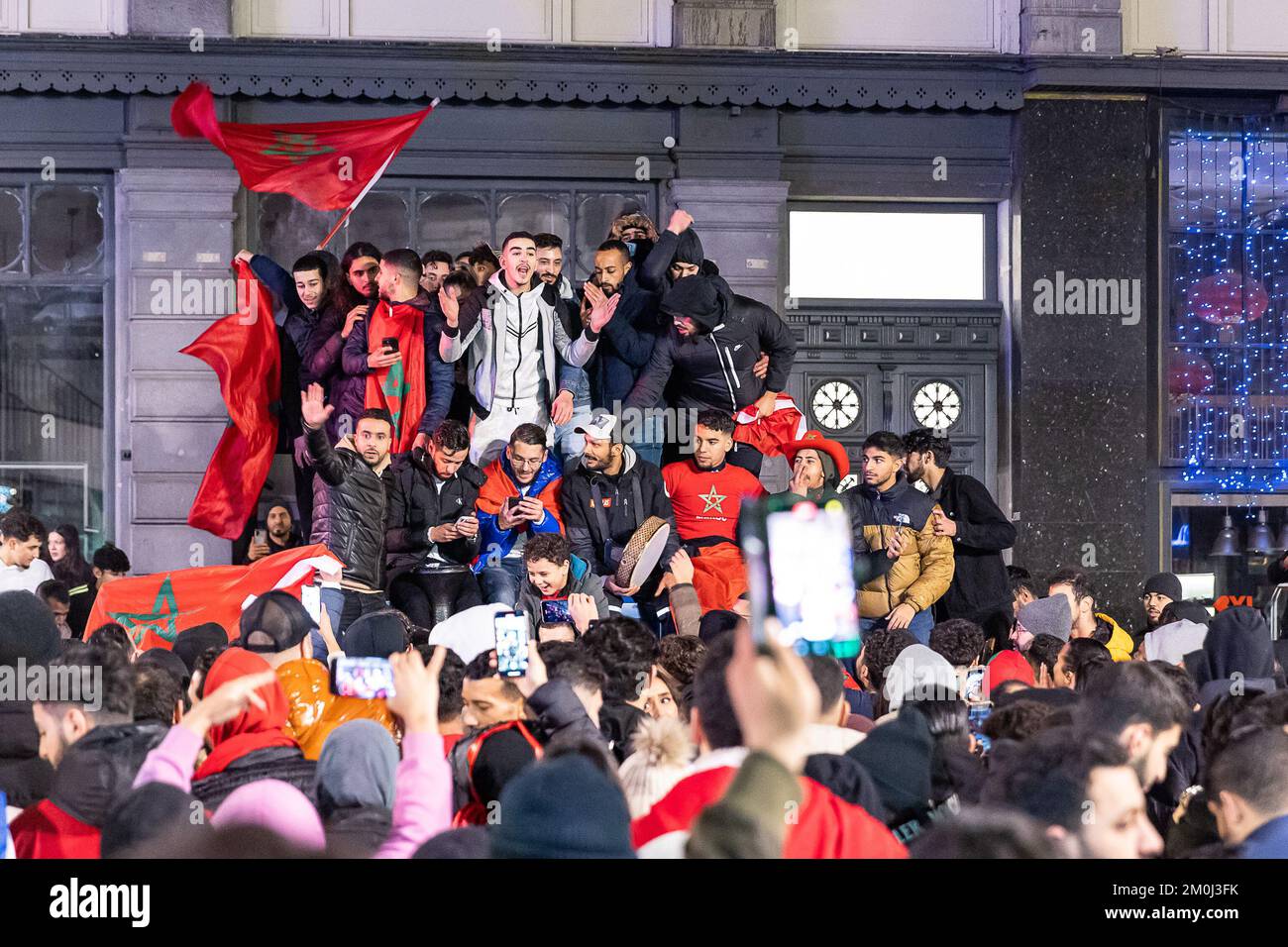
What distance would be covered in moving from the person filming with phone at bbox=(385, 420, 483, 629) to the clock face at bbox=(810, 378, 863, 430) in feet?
15.4

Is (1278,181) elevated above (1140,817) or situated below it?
above

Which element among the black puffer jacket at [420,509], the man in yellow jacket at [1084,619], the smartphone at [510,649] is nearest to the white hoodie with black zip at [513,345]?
the black puffer jacket at [420,509]

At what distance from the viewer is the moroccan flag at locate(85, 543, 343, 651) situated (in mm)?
10070

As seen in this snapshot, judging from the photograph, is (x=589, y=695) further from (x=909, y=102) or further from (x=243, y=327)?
(x=909, y=102)

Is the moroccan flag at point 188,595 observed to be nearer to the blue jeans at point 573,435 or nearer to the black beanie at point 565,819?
the blue jeans at point 573,435

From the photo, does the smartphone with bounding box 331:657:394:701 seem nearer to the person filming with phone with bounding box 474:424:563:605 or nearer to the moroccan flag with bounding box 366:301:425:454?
the person filming with phone with bounding box 474:424:563:605

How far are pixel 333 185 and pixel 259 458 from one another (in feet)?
7.24

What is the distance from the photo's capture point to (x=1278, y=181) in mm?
15039

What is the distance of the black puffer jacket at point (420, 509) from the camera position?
10586 mm

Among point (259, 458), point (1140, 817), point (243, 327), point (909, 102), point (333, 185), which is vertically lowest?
point (1140, 817)

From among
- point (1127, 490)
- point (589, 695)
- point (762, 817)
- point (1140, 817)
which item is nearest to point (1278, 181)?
point (1127, 490)

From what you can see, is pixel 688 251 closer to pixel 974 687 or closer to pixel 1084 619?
pixel 1084 619

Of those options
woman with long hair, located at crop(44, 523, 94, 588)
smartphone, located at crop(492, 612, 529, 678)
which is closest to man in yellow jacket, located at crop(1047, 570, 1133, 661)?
smartphone, located at crop(492, 612, 529, 678)

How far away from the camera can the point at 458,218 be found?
1438 cm
